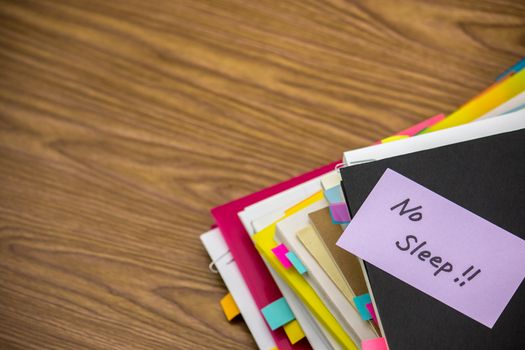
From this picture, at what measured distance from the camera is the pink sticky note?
1.66 ft

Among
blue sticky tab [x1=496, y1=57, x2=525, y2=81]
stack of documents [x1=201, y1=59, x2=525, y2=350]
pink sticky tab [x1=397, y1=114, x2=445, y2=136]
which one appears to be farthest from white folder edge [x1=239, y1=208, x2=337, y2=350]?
blue sticky tab [x1=496, y1=57, x2=525, y2=81]

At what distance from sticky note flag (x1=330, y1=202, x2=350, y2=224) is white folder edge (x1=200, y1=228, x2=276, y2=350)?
0.20m

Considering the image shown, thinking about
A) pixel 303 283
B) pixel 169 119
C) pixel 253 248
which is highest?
pixel 169 119

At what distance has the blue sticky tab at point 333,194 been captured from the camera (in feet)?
1.90

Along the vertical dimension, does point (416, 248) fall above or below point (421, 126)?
below

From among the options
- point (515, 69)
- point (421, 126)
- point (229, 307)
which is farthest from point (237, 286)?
point (515, 69)

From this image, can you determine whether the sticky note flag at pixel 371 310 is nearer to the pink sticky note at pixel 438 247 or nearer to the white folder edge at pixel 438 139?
the pink sticky note at pixel 438 247

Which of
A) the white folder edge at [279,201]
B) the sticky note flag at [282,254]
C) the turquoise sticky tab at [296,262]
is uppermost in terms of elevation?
the white folder edge at [279,201]

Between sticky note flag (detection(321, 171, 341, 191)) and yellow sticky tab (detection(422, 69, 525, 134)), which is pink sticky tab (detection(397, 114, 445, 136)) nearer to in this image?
yellow sticky tab (detection(422, 69, 525, 134))

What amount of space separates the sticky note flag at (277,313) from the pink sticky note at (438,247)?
174 millimetres

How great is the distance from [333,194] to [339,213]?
1.2 inches

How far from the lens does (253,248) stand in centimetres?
72

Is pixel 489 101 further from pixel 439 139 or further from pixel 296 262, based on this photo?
pixel 296 262

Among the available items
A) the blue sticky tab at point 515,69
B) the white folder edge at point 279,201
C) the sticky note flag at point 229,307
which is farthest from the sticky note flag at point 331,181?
the blue sticky tab at point 515,69
